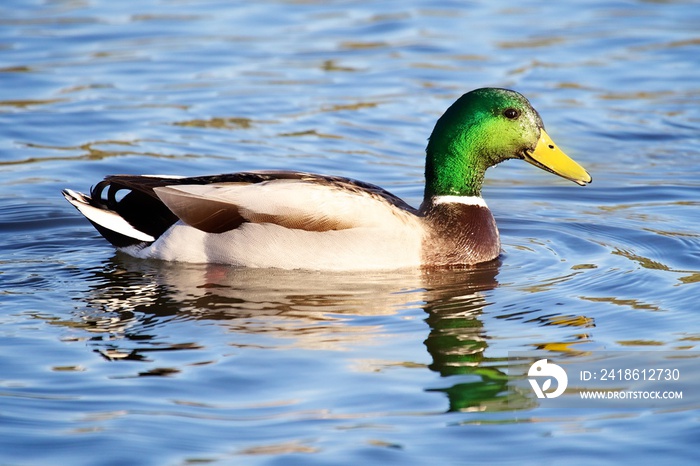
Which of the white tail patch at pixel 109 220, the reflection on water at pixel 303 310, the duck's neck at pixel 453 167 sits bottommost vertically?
the reflection on water at pixel 303 310

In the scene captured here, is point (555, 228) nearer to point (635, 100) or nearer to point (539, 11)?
A: point (635, 100)

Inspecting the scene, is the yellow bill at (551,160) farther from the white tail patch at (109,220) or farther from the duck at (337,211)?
the white tail patch at (109,220)

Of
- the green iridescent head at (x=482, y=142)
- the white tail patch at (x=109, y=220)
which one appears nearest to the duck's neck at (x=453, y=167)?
the green iridescent head at (x=482, y=142)

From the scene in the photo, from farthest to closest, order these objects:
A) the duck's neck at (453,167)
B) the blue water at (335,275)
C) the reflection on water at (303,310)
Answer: the duck's neck at (453,167), the reflection on water at (303,310), the blue water at (335,275)

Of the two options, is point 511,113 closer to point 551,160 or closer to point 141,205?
point 551,160

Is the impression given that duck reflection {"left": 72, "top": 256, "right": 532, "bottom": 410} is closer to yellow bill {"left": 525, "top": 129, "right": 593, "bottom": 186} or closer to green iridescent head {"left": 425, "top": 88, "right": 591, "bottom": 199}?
green iridescent head {"left": 425, "top": 88, "right": 591, "bottom": 199}

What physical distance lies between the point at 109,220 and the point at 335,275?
1651 mm

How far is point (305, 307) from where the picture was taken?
7508mm

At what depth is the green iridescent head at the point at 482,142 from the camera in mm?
8555

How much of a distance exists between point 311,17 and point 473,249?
29.5 ft

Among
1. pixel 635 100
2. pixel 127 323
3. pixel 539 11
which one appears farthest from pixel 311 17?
pixel 127 323

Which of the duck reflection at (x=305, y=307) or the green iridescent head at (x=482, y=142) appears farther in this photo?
the green iridescent head at (x=482, y=142)

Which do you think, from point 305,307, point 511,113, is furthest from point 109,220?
point 511,113

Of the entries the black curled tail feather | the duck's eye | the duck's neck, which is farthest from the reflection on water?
the duck's eye
